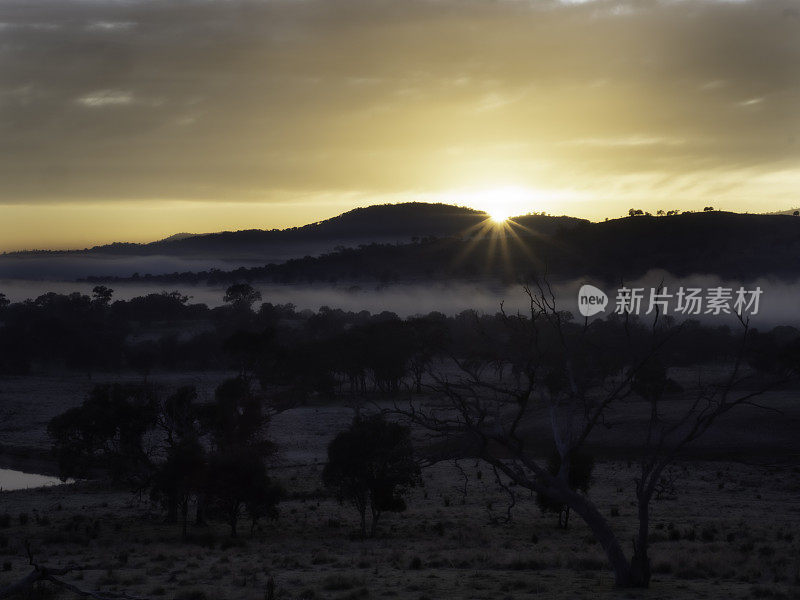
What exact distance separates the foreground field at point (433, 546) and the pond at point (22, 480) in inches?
210

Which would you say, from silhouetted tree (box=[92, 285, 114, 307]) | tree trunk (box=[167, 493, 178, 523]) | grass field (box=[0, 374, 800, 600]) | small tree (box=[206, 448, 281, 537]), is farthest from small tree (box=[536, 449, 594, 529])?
silhouetted tree (box=[92, 285, 114, 307])

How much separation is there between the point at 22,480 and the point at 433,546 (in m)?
37.9

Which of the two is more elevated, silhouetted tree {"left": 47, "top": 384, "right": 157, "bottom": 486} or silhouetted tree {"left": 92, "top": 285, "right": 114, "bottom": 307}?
silhouetted tree {"left": 92, "top": 285, "right": 114, "bottom": 307}

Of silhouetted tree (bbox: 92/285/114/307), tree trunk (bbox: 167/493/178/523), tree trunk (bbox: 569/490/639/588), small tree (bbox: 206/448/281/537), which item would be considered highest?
silhouetted tree (bbox: 92/285/114/307)

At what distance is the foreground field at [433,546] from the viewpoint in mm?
20078

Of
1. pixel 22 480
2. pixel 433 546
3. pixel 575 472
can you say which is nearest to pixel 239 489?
pixel 433 546

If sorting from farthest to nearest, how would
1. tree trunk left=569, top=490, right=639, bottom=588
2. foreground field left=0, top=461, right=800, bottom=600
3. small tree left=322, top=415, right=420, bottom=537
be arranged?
small tree left=322, top=415, right=420, bottom=537 < foreground field left=0, top=461, right=800, bottom=600 < tree trunk left=569, top=490, right=639, bottom=588

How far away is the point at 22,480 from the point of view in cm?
5659

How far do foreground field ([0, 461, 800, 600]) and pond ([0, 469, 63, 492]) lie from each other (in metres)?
5.33

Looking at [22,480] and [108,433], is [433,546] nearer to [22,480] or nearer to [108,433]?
[108,433]

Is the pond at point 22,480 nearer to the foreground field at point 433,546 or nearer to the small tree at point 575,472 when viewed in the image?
the foreground field at point 433,546

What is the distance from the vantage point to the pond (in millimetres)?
53909

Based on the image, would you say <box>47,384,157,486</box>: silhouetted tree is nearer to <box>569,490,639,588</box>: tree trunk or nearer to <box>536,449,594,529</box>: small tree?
<box>536,449,594,529</box>: small tree

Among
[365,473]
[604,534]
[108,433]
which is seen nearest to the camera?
[604,534]
